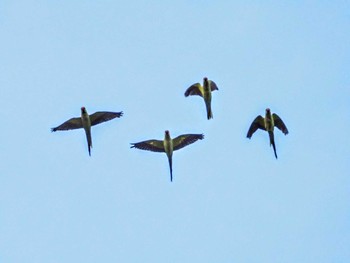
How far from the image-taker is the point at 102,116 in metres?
47.4

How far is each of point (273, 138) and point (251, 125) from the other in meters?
1.36

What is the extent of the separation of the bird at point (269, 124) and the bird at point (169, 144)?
2.59 meters

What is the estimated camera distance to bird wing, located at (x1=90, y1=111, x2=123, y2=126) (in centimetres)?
4728

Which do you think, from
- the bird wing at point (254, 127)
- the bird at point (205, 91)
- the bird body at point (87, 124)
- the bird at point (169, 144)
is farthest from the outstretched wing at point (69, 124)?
the bird wing at point (254, 127)

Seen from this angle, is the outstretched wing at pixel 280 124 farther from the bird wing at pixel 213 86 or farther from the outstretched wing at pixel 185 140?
the outstretched wing at pixel 185 140

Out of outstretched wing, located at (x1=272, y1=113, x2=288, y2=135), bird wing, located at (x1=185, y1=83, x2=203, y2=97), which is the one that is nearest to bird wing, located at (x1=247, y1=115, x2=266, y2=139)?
outstretched wing, located at (x1=272, y1=113, x2=288, y2=135)

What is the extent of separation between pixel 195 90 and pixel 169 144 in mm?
2779

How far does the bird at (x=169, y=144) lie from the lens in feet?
157

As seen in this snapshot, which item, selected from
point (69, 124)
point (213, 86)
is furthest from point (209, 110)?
point (69, 124)

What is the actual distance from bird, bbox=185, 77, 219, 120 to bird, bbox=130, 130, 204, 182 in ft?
4.22

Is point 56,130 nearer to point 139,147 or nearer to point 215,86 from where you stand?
point 139,147

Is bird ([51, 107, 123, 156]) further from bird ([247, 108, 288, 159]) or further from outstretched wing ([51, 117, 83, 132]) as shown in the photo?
bird ([247, 108, 288, 159])

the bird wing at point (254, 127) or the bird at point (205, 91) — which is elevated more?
the bird at point (205, 91)

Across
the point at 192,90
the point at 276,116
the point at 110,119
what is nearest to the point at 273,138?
the point at 276,116
